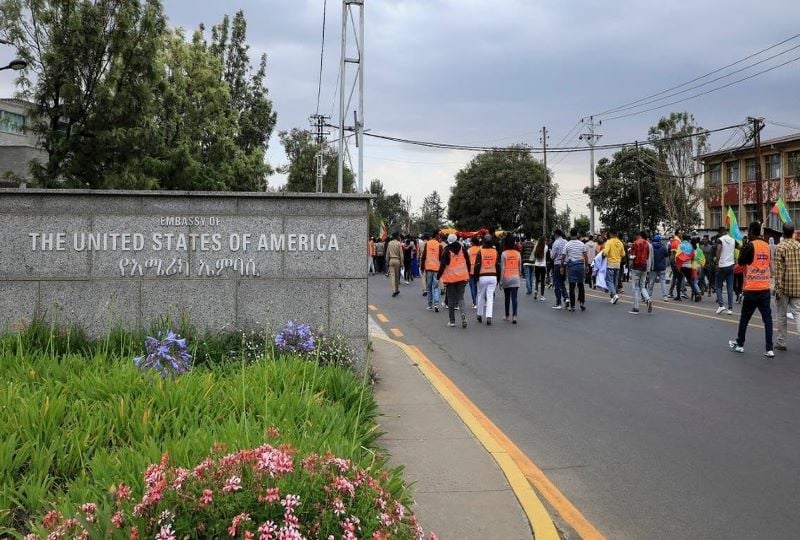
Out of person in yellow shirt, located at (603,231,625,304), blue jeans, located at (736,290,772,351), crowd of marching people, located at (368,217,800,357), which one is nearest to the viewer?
blue jeans, located at (736,290,772,351)

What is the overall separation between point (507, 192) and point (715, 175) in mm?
19651

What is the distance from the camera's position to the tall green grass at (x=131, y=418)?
3.54 m

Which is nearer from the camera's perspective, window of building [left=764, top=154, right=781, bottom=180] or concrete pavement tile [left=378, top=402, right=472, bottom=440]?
concrete pavement tile [left=378, top=402, right=472, bottom=440]

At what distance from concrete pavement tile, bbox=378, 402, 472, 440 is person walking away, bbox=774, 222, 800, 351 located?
20.3ft

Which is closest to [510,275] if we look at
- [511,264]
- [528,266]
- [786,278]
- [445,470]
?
[511,264]

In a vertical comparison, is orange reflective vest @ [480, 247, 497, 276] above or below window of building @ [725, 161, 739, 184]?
below

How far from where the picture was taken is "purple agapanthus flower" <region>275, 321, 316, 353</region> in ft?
21.6

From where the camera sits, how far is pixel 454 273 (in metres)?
13.9

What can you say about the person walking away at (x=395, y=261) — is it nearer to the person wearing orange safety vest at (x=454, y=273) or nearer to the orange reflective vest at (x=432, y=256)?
the orange reflective vest at (x=432, y=256)

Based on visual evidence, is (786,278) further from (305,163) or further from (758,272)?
(305,163)

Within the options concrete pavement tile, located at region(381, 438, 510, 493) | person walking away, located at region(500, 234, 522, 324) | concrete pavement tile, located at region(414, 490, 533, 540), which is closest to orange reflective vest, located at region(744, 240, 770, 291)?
person walking away, located at region(500, 234, 522, 324)

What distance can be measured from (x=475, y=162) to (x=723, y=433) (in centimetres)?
6811

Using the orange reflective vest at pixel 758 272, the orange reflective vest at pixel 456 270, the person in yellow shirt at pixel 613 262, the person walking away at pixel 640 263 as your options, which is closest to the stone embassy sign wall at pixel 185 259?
the orange reflective vest at pixel 758 272

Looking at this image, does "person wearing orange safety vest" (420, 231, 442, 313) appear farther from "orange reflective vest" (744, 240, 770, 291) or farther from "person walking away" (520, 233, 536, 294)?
"orange reflective vest" (744, 240, 770, 291)
